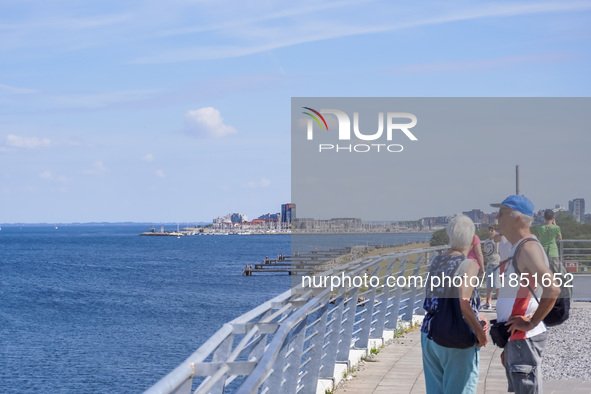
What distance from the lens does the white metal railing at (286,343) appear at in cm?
277

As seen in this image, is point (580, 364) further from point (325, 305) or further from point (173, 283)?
point (173, 283)

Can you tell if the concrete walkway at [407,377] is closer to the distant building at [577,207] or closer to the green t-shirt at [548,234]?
the green t-shirt at [548,234]

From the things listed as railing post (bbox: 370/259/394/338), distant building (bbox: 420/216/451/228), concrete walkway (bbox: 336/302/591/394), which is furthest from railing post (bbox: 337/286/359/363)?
distant building (bbox: 420/216/451/228)

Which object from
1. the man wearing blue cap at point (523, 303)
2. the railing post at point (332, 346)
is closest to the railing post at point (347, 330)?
the railing post at point (332, 346)

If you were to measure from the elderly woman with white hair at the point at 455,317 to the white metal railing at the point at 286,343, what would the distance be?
764mm

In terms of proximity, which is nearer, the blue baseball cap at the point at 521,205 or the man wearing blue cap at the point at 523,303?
the man wearing blue cap at the point at 523,303

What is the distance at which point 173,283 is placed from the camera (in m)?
80.2

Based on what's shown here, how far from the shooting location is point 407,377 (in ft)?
23.2

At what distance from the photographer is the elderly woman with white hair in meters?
3.92

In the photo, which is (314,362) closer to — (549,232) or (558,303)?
(558,303)

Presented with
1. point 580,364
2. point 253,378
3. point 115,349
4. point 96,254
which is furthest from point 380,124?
point 96,254

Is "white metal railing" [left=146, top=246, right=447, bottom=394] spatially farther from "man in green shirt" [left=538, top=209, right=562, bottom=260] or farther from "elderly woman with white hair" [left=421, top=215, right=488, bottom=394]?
"man in green shirt" [left=538, top=209, right=562, bottom=260]

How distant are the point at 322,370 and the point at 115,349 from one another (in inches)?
1462

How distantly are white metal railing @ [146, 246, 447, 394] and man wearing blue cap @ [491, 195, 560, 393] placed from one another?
1134 millimetres
